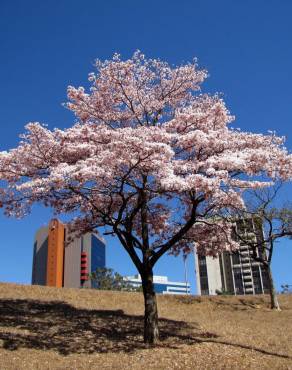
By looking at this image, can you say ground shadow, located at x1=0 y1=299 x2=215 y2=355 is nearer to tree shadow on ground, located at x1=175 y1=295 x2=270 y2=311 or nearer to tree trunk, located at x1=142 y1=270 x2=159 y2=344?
tree trunk, located at x1=142 y1=270 x2=159 y2=344

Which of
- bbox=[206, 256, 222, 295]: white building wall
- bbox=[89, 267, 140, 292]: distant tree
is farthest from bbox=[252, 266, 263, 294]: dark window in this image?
bbox=[89, 267, 140, 292]: distant tree

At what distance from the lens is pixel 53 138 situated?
18719mm

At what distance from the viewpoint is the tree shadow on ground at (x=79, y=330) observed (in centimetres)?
1683

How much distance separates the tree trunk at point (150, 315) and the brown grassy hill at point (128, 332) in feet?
1.47

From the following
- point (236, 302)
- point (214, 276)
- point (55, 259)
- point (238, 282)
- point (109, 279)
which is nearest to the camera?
point (236, 302)

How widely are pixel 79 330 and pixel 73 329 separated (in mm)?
306

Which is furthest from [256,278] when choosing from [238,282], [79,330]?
[79,330]

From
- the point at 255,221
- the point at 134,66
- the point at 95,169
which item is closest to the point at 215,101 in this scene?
the point at 134,66

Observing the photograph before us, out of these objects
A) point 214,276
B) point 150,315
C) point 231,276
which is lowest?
point 150,315

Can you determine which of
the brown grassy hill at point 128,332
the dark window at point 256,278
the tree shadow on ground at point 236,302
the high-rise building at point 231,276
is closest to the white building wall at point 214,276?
the high-rise building at point 231,276

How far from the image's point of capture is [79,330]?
19844mm

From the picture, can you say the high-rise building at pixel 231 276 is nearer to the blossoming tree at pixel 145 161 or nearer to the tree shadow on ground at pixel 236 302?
the tree shadow on ground at pixel 236 302

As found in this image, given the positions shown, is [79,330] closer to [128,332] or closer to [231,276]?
[128,332]

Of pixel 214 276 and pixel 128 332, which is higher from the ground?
pixel 214 276
